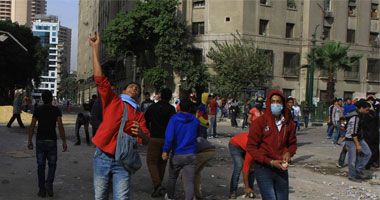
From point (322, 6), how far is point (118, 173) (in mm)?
40222

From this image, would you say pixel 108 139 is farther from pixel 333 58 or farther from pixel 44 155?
pixel 333 58

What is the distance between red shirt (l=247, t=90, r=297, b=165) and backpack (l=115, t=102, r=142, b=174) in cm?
121

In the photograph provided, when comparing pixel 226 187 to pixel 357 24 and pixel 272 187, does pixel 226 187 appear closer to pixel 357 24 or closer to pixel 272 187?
pixel 272 187

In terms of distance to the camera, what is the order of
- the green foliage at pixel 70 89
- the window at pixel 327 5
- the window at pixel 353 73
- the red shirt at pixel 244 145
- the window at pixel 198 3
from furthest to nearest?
the green foliage at pixel 70 89, the window at pixel 353 73, the window at pixel 327 5, the window at pixel 198 3, the red shirt at pixel 244 145

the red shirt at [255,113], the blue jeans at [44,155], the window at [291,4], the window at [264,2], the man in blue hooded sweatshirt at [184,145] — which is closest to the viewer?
the man in blue hooded sweatshirt at [184,145]

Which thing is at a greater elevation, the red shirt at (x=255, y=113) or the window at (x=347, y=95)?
the window at (x=347, y=95)

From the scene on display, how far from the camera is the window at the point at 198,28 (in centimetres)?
3990

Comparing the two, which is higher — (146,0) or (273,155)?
(146,0)

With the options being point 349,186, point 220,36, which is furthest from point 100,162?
point 220,36

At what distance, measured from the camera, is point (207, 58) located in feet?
129

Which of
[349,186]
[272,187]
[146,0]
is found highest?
[146,0]

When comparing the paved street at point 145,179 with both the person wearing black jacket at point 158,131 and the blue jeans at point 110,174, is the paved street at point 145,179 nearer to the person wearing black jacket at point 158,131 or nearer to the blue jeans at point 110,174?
the person wearing black jacket at point 158,131

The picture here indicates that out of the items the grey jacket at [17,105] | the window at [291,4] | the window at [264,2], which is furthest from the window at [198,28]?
the grey jacket at [17,105]

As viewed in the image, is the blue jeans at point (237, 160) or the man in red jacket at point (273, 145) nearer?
the man in red jacket at point (273, 145)
